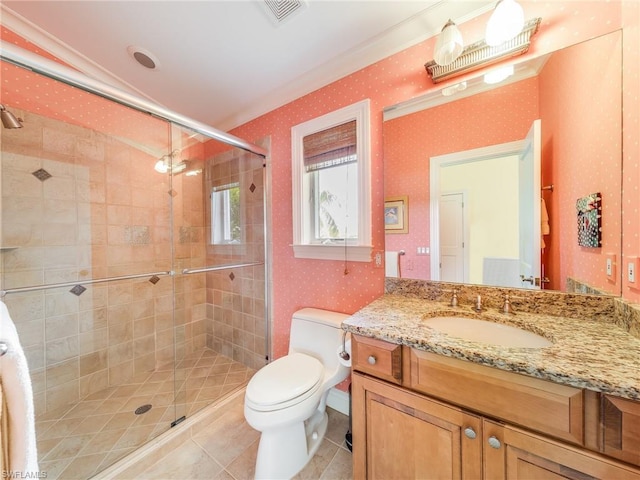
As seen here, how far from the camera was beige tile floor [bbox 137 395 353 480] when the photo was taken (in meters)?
1.20

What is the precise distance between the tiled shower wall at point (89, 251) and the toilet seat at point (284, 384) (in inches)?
55.3

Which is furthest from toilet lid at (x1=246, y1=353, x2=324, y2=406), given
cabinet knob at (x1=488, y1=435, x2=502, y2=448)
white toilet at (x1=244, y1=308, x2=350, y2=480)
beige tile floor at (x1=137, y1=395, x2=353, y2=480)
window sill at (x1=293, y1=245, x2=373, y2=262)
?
cabinet knob at (x1=488, y1=435, x2=502, y2=448)

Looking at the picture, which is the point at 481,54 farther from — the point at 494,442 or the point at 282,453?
the point at 282,453

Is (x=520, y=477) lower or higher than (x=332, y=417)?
higher

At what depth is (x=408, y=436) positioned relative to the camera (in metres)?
0.84

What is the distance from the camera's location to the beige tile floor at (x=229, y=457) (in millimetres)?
1201

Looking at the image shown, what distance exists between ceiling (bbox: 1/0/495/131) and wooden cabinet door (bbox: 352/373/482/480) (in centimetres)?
177

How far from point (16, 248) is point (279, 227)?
1.61 m

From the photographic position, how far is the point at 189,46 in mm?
1419

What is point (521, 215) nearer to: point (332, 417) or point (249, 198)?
point (332, 417)

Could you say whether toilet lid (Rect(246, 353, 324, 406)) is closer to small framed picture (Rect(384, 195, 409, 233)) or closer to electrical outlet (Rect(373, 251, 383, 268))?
electrical outlet (Rect(373, 251, 383, 268))

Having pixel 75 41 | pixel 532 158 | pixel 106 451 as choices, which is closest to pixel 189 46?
pixel 75 41

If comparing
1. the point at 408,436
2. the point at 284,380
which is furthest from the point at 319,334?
the point at 408,436

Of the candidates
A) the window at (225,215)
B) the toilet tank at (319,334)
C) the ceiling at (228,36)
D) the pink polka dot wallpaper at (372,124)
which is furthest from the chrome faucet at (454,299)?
the window at (225,215)
